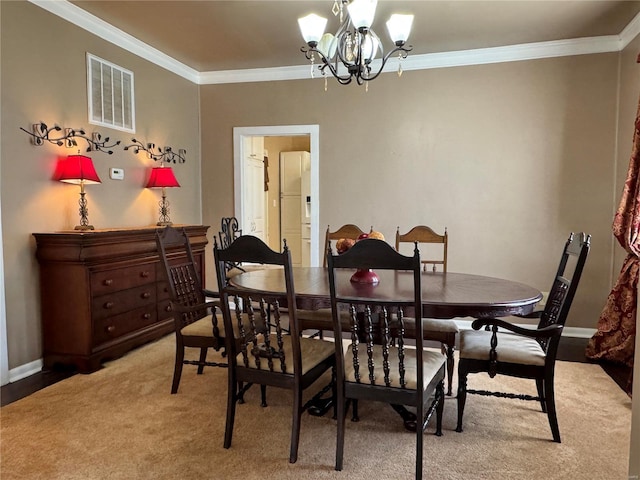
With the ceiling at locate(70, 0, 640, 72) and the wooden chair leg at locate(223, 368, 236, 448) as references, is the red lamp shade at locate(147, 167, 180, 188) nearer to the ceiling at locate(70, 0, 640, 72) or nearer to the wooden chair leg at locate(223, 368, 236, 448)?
the ceiling at locate(70, 0, 640, 72)

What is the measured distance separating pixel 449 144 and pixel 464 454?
10.4 ft

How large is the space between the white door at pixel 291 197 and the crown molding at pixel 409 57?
8.24 feet

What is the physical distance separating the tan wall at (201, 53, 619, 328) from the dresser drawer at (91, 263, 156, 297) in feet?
6.33

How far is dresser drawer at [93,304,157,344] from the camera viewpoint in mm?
3297

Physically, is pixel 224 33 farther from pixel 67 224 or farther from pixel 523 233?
A: pixel 523 233

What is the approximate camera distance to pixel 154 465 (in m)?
2.08

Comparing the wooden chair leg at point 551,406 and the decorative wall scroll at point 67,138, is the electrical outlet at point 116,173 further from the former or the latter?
the wooden chair leg at point 551,406

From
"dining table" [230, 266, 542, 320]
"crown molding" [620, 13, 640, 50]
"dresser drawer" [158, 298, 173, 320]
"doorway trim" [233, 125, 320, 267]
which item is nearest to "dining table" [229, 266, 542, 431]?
"dining table" [230, 266, 542, 320]

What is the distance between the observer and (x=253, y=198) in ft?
18.6

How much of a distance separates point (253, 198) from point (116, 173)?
198 cm

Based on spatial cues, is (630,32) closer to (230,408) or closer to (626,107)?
(626,107)

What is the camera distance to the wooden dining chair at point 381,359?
1829mm

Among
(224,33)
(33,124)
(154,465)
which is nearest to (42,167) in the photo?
(33,124)

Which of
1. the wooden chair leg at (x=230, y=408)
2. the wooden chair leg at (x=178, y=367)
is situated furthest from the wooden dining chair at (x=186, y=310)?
the wooden chair leg at (x=230, y=408)
